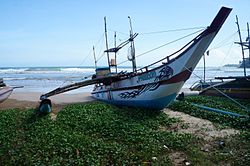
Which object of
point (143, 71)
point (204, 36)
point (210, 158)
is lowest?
point (210, 158)

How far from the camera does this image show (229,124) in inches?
409

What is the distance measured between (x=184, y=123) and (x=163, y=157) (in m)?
3.81

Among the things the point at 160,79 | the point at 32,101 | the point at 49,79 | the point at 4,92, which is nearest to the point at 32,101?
the point at 32,101

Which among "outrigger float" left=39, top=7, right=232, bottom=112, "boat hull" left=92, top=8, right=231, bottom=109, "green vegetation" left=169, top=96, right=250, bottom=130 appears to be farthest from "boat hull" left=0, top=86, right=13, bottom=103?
"green vegetation" left=169, top=96, right=250, bottom=130

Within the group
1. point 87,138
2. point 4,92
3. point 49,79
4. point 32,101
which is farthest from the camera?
point 49,79

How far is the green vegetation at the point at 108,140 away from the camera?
706 cm

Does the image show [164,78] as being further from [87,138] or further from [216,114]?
[87,138]

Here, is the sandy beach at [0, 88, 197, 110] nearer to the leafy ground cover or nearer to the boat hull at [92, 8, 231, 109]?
the boat hull at [92, 8, 231, 109]

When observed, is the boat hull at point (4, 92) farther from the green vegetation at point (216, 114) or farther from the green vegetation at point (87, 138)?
the green vegetation at point (216, 114)

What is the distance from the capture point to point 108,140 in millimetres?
8773

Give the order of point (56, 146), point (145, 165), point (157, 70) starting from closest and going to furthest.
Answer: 1. point (145, 165)
2. point (56, 146)
3. point (157, 70)

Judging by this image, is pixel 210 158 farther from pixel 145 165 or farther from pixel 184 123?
pixel 184 123

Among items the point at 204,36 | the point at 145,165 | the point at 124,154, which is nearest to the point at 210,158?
the point at 145,165

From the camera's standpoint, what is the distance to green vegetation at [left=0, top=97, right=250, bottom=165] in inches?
278
